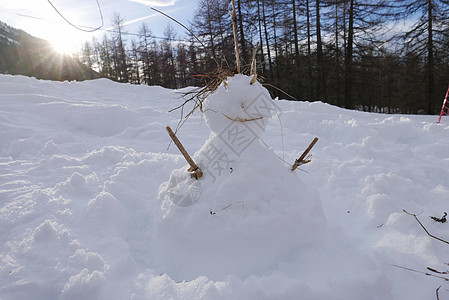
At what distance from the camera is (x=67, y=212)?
1736mm

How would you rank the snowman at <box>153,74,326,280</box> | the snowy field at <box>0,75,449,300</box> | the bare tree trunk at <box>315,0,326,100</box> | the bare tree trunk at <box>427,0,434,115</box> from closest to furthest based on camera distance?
the snowy field at <box>0,75,449,300</box> < the snowman at <box>153,74,326,280</box> < the bare tree trunk at <box>427,0,434,115</box> < the bare tree trunk at <box>315,0,326,100</box>

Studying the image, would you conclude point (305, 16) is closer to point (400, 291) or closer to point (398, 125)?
point (398, 125)

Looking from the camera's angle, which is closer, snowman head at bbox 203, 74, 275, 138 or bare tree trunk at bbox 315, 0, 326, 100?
snowman head at bbox 203, 74, 275, 138

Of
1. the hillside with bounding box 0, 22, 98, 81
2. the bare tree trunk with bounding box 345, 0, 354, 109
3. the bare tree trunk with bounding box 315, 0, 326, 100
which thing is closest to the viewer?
the bare tree trunk with bounding box 345, 0, 354, 109

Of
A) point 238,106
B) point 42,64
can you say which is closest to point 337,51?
point 238,106

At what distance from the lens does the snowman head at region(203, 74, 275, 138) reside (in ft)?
5.31

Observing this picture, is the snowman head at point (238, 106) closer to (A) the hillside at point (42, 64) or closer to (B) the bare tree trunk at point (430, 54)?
(B) the bare tree trunk at point (430, 54)

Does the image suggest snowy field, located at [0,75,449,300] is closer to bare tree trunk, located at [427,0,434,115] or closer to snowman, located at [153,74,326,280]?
snowman, located at [153,74,326,280]

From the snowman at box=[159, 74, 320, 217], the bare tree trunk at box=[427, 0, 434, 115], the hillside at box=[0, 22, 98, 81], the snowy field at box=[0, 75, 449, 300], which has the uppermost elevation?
the hillside at box=[0, 22, 98, 81]

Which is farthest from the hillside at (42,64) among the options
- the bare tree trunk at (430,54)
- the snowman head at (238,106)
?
the snowman head at (238,106)

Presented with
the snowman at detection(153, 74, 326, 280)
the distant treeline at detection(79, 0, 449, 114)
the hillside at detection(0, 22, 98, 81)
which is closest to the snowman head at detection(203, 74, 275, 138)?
Result: the snowman at detection(153, 74, 326, 280)

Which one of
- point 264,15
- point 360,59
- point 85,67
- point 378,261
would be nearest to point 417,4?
point 360,59

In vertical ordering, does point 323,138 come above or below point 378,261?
above

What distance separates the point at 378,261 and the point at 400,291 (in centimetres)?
16
